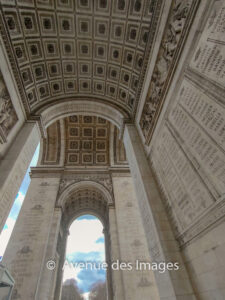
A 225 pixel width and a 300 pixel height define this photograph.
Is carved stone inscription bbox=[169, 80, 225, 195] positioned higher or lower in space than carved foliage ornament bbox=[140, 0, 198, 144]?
lower

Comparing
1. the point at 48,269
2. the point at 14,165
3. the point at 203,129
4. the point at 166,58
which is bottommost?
the point at 48,269

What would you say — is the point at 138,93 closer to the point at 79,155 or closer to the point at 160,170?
the point at 160,170

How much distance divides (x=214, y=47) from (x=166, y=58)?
2086mm

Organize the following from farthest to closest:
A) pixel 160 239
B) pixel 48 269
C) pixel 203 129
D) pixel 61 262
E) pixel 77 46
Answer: pixel 61 262 < pixel 48 269 < pixel 77 46 < pixel 160 239 < pixel 203 129

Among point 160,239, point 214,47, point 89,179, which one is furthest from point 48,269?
point 214,47

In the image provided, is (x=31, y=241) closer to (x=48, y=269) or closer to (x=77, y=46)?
(x=48, y=269)

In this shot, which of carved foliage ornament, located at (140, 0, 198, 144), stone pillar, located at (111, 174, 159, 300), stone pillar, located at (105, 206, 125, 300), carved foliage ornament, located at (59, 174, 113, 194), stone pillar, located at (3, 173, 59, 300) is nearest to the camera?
carved foliage ornament, located at (140, 0, 198, 144)

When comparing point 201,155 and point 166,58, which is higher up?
point 166,58

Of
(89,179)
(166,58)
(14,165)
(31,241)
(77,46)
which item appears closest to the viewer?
(166,58)

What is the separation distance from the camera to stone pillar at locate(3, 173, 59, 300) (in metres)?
7.02

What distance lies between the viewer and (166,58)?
16.1 feet

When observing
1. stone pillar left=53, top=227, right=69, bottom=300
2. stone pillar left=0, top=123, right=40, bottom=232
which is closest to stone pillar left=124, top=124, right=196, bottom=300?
stone pillar left=0, top=123, right=40, bottom=232

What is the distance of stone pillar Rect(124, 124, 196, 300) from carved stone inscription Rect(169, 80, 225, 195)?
205 cm

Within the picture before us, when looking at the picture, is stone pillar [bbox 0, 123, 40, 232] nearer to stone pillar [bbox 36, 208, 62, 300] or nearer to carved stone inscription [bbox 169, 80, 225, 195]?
stone pillar [bbox 36, 208, 62, 300]
